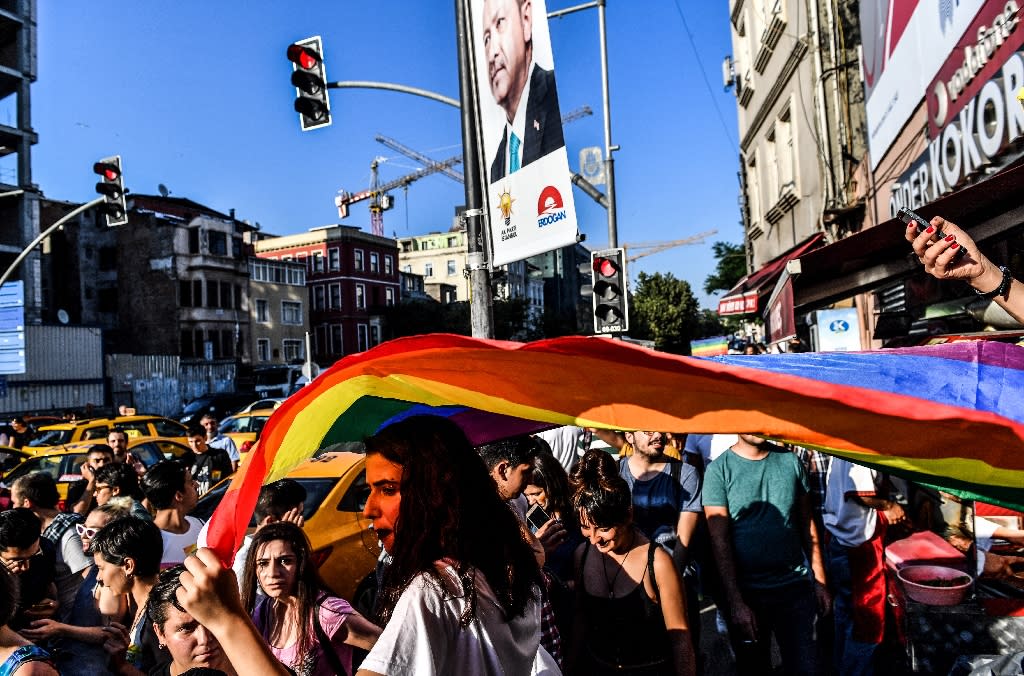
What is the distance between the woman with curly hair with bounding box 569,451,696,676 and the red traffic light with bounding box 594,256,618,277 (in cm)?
588

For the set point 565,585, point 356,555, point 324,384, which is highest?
point 324,384

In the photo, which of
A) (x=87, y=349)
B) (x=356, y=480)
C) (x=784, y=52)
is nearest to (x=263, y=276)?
(x=87, y=349)

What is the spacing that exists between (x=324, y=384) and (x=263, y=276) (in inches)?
2267

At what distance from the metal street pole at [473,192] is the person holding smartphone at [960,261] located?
458cm

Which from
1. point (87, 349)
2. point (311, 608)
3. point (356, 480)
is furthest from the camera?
point (87, 349)

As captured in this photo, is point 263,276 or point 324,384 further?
point 263,276

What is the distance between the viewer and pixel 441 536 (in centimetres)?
206

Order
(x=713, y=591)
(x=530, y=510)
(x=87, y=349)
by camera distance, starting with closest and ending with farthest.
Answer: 1. (x=530, y=510)
2. (x=713, y=591)
3. (x=87, y=349)

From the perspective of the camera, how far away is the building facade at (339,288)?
215 ft

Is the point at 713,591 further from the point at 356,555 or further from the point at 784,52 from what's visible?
the point at 784,52

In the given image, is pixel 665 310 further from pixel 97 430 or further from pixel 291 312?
pixel 97 430

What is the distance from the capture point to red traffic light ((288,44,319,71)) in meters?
9.03

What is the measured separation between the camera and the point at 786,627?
4.44 meters

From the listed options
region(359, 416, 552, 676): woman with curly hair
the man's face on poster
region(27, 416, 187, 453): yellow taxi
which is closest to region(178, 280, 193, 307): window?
region(27, 416, 187, 453): yellow taxi
